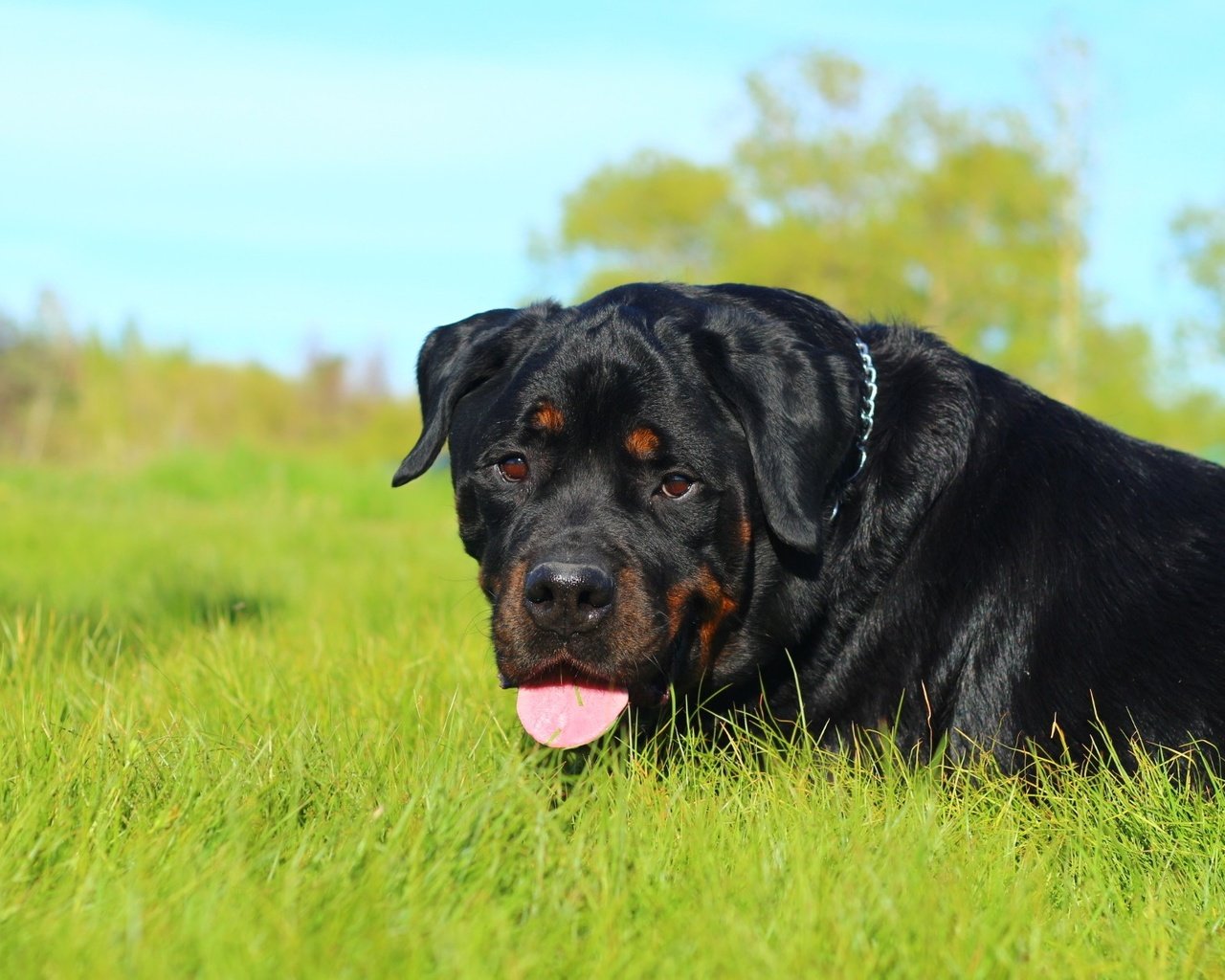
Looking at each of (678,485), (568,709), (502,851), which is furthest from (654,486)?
(502,851)

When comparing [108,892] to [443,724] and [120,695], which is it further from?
[120,695]

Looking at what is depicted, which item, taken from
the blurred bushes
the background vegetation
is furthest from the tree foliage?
the background vegetation

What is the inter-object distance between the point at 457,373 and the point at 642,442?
2.49 ft

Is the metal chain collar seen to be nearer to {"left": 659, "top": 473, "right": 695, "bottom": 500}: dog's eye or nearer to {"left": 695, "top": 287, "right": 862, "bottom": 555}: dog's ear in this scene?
{"left": 695, "top": 287, "right": 862, "bottom": 555}: dog's ear

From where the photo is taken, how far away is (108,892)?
225cm

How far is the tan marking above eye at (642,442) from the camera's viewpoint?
3472mm

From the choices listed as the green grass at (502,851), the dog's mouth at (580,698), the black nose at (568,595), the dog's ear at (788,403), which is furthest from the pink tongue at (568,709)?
the dog's ear at (788,403)

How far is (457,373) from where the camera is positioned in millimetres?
3930

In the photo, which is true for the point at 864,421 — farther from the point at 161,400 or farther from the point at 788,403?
the point at 161,400

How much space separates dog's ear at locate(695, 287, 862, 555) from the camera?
339cm

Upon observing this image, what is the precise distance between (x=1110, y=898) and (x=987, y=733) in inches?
27.6

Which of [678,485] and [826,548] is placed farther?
[826,548]

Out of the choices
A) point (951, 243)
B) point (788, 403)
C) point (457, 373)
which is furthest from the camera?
point (951, 243)

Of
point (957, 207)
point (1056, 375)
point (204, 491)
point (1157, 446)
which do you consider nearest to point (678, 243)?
point (957, 207)
